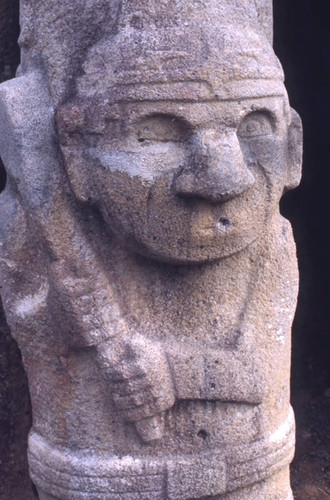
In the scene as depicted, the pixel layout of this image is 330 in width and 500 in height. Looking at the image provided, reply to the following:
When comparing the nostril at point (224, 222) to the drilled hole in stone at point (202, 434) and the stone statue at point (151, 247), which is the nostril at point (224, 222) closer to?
the stone statue at point (151, 247)

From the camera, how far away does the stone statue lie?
5.49 feet

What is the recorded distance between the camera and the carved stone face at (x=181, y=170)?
1.66m

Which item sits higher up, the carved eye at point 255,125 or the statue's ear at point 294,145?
the carved eye at point 255,125

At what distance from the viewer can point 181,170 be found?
5.53ft

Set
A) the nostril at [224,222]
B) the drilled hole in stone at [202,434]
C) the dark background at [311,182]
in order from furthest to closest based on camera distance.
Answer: the dark background at [311,182] → the drilled hole in stone at [202,434] → the nostril at [224,222]

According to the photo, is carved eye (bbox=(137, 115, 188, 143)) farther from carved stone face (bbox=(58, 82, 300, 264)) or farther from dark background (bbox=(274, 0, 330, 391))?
dark background (bbox=(274, 0, 330, 391))

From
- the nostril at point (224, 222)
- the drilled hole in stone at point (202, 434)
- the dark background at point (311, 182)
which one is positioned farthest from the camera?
the dark background at point (311, 182)

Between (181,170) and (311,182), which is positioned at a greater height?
(181,170)

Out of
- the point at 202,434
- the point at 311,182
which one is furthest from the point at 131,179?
the point at 311,182

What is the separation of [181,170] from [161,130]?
107 mm

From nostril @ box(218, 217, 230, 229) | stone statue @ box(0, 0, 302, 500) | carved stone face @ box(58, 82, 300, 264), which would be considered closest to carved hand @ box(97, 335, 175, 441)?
stone statue @ box(0, 0, 302, 500)

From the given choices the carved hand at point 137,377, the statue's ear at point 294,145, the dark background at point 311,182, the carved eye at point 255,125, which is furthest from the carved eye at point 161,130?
the dark background at point 311,182

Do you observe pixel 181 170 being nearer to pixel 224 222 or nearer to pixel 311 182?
pixel 224 222

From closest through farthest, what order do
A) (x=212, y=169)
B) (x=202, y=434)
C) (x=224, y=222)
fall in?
(x=212, y=169)
(x=224, y=222)
(x=202, y=434)
